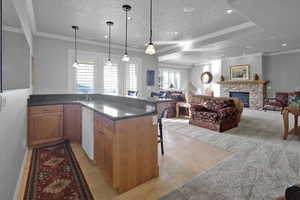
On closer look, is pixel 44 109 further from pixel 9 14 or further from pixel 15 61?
pixel 9 14

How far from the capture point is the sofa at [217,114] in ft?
14.2

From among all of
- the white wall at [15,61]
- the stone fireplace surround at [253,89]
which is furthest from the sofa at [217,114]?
the white wall at [15,61]

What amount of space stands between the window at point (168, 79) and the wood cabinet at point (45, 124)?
8.47 m

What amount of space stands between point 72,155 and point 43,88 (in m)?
3.05

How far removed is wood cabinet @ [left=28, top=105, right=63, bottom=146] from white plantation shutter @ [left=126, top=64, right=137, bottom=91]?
3.32m

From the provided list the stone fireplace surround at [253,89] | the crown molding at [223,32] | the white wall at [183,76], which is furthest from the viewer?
the white wall at [183,76]

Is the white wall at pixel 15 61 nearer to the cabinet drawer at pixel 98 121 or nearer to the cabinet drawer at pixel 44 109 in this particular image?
the cabinet drawer at pixel 44 109

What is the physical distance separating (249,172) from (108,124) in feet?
7.19

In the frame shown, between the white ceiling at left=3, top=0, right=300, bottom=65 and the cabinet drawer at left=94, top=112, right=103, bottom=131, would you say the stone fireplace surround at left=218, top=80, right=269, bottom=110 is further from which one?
the cabinet drawer at left=94, top=112, right=103, bottom=131

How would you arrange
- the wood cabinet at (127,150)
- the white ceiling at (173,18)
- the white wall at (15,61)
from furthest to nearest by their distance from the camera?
the white ceiling at (173,18) < the white wall at (15,61) < the wood cabinet at (127,150)

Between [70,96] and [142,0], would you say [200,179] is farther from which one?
[70,96]

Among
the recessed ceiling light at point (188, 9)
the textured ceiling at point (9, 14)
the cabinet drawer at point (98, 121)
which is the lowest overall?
the cabinet drawer at point (98, 121)

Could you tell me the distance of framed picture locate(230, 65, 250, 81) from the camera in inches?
341

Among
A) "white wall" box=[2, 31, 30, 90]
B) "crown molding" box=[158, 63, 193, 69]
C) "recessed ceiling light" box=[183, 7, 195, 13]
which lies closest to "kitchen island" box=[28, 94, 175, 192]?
"white wall" box=[2, 31, 30, 90]
